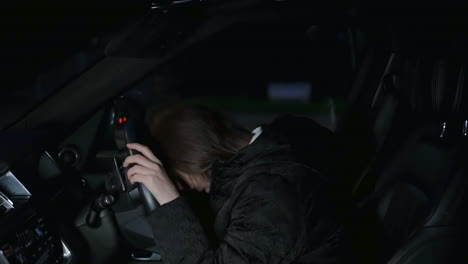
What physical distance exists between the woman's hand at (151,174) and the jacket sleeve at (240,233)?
31 mm

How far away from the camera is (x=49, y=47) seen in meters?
2.18

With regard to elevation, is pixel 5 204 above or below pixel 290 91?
above

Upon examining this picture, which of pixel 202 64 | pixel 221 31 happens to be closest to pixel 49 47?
pixel 221 31

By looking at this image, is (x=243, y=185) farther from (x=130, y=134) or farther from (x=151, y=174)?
(x=130, y=134)

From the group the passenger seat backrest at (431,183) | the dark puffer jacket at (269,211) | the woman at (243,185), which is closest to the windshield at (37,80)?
the woman at (243,185)

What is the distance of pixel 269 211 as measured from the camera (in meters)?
1.15

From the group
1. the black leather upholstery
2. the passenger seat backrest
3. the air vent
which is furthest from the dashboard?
the passenger seat backrest

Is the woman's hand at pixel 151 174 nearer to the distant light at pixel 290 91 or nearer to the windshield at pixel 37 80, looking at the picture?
the windshield at pixel 37 80

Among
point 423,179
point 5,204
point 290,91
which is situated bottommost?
point 290,91

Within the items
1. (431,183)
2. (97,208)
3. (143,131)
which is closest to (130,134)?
(143,131)

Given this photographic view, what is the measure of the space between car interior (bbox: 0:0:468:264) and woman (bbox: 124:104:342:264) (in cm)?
7

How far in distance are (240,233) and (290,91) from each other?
301 inches

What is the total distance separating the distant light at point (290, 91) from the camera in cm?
823

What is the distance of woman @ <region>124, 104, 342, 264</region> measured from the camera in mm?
1154
